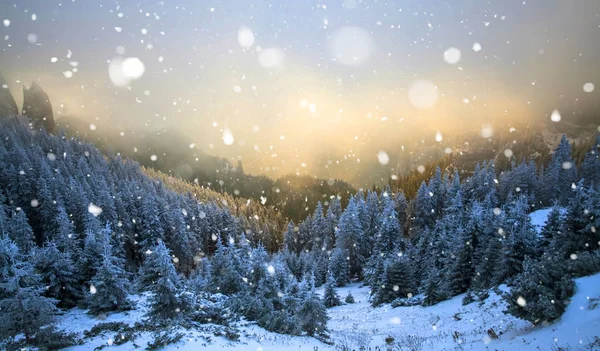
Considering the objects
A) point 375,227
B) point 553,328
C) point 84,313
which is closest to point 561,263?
point 553,328

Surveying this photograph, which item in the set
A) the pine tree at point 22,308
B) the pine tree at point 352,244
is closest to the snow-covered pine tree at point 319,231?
the pine tree at point 352,244

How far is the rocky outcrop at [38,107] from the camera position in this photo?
7233 inches

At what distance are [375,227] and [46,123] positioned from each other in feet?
714

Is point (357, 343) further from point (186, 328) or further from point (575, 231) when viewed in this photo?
point (575, 231)

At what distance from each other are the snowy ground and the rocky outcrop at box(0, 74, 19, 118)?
19624 centimetres

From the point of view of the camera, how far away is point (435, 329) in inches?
654

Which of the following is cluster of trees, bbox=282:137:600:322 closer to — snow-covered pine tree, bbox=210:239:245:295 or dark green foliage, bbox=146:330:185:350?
Result: snow-covered pine tree, bbox=210:239:245:295

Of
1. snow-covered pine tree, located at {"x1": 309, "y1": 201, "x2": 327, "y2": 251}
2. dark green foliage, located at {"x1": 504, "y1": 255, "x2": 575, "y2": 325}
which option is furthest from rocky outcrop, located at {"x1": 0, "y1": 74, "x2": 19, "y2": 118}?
dark green foliage, located at {"x1": 504, "y1": 255, "x2": 575, "y2": 325}

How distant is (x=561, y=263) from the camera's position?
36.8 feet

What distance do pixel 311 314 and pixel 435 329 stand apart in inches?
270

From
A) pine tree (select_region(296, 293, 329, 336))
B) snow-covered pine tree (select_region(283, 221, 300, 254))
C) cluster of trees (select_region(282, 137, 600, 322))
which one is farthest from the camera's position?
snow-covered pine tree (select_region(283, 221, 300, 254))

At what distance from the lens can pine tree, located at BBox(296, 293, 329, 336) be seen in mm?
17156

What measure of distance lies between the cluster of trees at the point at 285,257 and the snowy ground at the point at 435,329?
31.4 inches

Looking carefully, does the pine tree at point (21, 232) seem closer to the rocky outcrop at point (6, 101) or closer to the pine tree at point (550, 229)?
the pine tree at point (550, 229)
